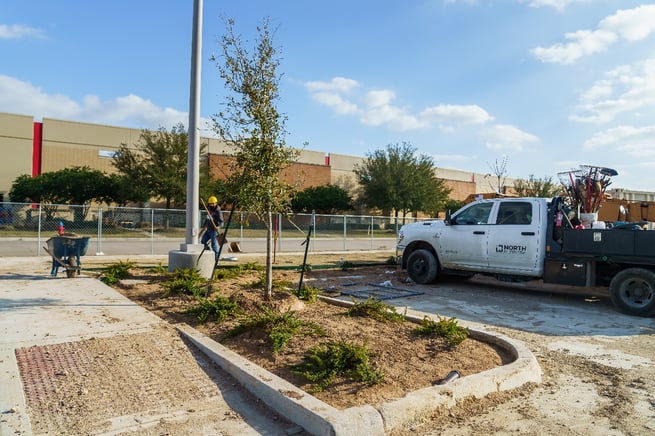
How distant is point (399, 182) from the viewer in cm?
4934

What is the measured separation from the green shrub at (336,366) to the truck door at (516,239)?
21.0 ft

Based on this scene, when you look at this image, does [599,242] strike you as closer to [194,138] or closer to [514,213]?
[514,213]

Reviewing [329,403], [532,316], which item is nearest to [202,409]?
[329,403]

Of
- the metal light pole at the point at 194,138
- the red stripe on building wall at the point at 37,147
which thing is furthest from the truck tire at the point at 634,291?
the red stripe on building wall at the point at 37,147

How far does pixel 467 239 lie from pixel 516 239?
3.86ft

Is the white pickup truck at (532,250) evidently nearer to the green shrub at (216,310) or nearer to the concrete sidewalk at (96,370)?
the green shrub at (216,310)

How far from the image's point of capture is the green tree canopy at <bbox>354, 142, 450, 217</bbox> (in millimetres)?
49062

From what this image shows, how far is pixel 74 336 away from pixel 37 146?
4354 centimetres

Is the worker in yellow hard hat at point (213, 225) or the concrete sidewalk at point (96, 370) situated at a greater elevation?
the worker in yellow hard hat at point (213, 225)

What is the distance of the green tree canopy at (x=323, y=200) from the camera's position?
47.9 meters

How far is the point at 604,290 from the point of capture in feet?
35.7

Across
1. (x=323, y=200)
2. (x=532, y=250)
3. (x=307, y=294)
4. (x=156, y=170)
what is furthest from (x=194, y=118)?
(x=323, y=200)

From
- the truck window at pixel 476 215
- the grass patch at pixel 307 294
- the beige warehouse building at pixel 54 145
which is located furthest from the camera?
the beige warehouse building at pixel 54 145

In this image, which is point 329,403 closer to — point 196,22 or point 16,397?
point 16,397
